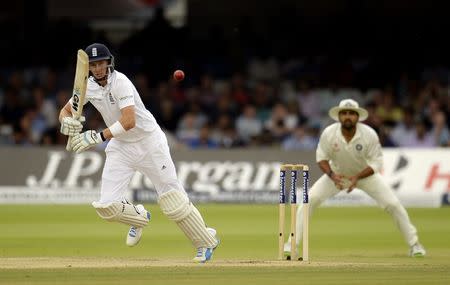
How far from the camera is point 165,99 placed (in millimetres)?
18953

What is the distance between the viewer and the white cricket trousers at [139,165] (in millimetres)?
8898

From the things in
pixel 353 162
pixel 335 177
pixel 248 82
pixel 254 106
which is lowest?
pixel 335 177

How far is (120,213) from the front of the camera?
29.5 ft

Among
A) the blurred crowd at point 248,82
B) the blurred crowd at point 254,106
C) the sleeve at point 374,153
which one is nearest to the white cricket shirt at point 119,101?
the sleeve at point 374,153

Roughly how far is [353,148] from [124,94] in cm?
264

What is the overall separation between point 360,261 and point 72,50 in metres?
11.5

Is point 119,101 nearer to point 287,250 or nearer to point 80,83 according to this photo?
point 80,83

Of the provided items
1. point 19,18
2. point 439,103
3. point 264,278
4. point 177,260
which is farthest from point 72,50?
point 264,278

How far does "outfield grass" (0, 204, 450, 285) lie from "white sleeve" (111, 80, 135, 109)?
1.15 meters

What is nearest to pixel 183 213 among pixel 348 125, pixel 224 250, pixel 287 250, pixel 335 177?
pixel 287 250

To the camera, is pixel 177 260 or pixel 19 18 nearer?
pixel 177 260

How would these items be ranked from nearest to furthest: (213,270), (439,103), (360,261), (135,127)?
(213,270) < (135,127) < (360,261) < (439,103)

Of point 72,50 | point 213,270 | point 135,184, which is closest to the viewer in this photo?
point 213,270

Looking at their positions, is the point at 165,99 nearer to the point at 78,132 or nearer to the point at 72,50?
the point at 72,50
